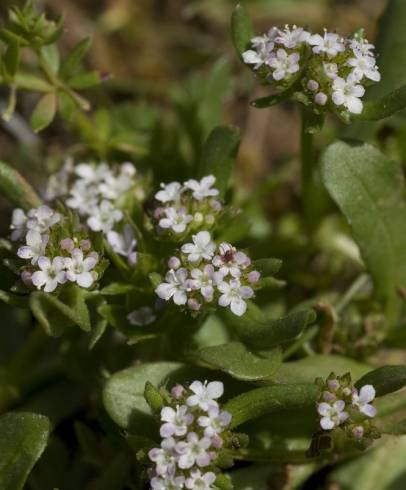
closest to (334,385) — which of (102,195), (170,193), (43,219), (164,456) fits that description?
(164,456)

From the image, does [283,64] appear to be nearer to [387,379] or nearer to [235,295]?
[235,295]

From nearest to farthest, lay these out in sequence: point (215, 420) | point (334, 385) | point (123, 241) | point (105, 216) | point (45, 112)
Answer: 1. point (215, 420)
2. point (334, 385)
3. point (123, 241)
4. point (105, 216)
5. point (45, 112)

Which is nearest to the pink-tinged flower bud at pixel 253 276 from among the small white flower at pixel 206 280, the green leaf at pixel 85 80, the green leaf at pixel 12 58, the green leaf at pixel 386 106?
the small white flower at pixel 206 280

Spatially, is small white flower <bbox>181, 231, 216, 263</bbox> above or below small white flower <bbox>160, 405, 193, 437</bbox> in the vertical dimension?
above

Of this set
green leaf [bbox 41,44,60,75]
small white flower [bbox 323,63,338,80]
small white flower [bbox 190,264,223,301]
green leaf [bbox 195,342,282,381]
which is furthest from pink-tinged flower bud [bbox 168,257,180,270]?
green leaf [bbox 41,44,60,75]

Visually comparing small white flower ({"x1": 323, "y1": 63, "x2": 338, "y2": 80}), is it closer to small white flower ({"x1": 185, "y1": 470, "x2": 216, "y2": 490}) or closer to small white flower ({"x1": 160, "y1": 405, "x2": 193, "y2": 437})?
small white flower ({"x1": 160, "y1": 405, "x2": 193, "y2": 437})

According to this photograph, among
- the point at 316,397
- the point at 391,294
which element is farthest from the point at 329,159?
the point at 316,397
